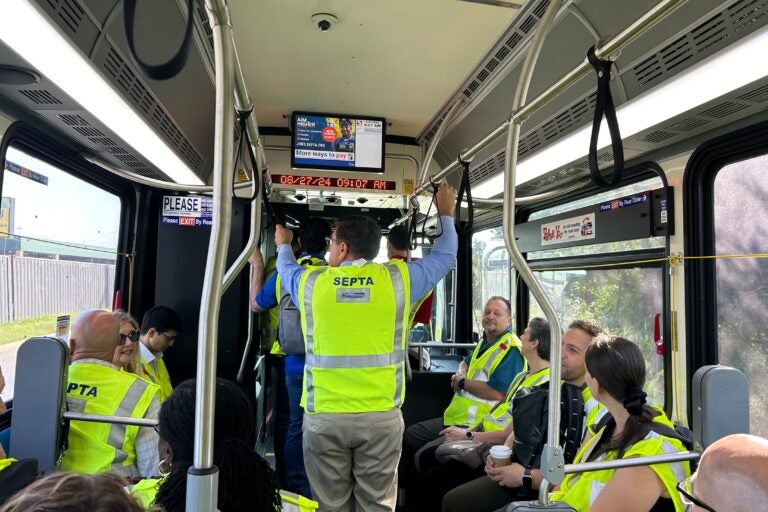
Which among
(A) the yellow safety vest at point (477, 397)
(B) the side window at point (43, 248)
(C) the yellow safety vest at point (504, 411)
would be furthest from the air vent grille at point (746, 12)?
(B) the side window at point (43, 248)

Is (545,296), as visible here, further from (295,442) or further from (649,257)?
(295,442)

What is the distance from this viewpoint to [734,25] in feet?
5.34

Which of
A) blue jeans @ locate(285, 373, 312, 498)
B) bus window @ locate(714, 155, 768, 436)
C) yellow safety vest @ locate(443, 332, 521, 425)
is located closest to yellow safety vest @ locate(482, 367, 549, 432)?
yellow safety vest @ locate(443, 332, 521, 425)

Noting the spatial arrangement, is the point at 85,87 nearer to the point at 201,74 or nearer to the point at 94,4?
the point at 94,4

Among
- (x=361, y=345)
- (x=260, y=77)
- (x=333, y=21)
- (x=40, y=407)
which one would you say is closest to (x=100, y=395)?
(x=40, y=407)

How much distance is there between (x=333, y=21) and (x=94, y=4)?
118cm

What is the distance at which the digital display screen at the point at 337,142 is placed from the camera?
3709 millimetres

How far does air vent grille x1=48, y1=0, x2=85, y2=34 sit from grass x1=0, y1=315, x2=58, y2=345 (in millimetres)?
1496

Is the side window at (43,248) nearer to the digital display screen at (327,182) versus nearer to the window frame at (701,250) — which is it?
the digital display screen at (327,182)

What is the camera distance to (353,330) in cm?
224

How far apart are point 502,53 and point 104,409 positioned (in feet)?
8.26

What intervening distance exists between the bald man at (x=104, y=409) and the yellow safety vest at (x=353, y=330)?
668mm

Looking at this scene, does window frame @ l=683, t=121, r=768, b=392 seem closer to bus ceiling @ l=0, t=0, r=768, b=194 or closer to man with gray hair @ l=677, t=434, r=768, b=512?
bus ceiling @ l=0, t=0, r=768, b=194

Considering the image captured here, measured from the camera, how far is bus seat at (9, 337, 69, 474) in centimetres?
143
